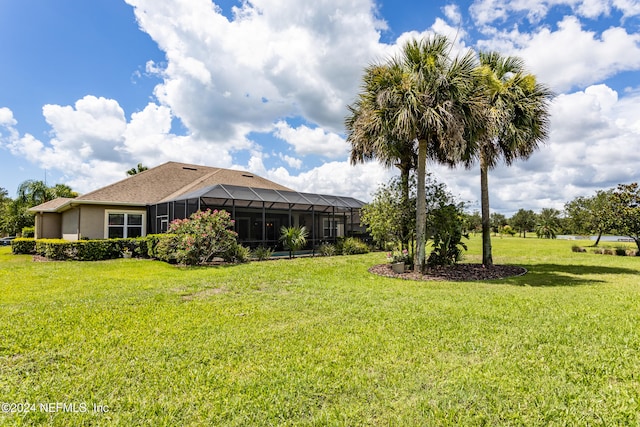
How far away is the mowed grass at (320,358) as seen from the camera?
8.63 feet

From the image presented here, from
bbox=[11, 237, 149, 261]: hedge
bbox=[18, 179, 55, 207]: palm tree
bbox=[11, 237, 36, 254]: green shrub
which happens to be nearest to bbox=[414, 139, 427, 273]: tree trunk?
bbox=[11, 237, 149, 261]: hedge

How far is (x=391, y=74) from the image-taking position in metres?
9.84

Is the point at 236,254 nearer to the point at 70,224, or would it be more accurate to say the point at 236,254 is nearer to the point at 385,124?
the point at 385,124

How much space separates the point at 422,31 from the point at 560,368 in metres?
9.98

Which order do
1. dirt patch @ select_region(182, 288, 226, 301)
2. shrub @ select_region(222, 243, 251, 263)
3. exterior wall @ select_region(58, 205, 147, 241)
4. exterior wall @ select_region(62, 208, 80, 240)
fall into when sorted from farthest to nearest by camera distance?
exterior wall @ select_region(62, 208, 80, 240) < exterior wall @ select_region(58, 205, 147, 241) < shrub @ select_region(222, 243, 251, 263) < dirt patch @ select_region(182, 288, 226, 301)

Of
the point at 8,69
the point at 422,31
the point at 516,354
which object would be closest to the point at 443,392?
the point at 516,354

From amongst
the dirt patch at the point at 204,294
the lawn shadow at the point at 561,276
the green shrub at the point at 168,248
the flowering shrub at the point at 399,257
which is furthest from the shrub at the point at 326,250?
the dirt patch at the point at 204,294

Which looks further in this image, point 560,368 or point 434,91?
point 434,91

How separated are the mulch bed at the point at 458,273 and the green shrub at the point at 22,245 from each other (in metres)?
19.3

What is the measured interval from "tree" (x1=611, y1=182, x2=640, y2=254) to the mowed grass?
15.2 meters

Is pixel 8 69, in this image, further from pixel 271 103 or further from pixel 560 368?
pixel 560 368

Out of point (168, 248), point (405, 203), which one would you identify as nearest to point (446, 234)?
point (405, 203)

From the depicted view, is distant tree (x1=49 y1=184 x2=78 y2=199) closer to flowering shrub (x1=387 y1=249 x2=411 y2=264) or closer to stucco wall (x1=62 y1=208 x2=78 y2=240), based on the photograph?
stucco wall (x1=62 y1=208 x2=78 y2=240)

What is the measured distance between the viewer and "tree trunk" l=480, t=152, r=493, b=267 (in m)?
12.2
